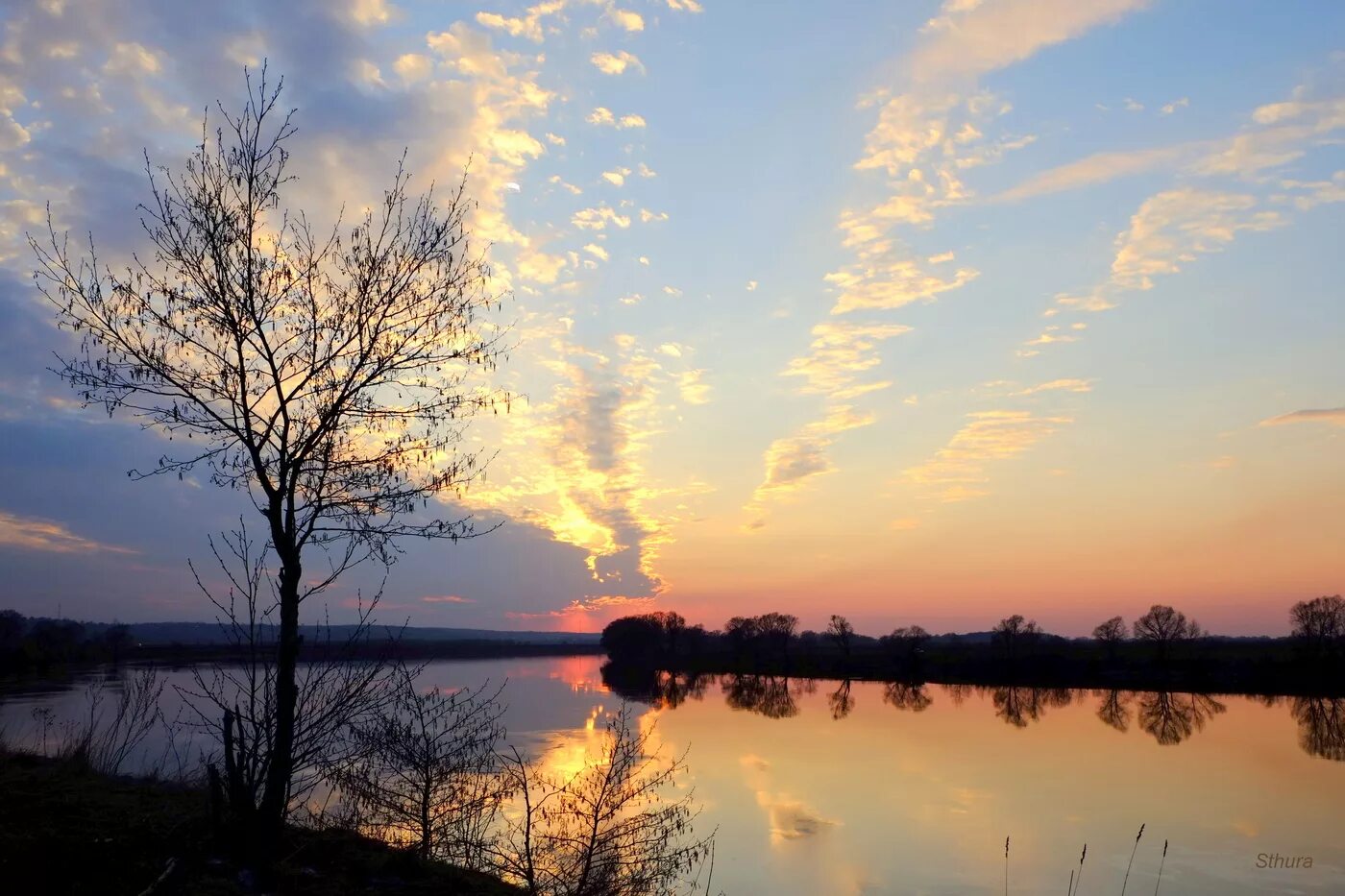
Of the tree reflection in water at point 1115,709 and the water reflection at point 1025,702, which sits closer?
the water reflection at point 1025,702

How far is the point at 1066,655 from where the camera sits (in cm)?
7825

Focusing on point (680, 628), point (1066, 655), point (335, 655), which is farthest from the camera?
point (680, 628)

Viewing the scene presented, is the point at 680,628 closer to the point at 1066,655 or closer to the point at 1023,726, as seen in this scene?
the point at 1066,655

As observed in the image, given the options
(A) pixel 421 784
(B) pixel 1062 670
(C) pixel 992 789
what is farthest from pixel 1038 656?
(A) pixel 421 784

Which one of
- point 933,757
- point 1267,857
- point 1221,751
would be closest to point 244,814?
point 1267,857

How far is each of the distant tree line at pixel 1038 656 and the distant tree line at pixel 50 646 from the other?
5386cm

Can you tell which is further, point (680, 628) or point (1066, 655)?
point (680, 628)

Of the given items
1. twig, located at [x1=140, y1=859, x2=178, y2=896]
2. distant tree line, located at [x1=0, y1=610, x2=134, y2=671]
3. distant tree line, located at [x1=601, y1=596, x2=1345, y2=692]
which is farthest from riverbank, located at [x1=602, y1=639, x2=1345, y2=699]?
twig, located at [x1=140, y1=859, x2=178, y2=896]

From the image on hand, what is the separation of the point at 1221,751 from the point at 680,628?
88.5 meters

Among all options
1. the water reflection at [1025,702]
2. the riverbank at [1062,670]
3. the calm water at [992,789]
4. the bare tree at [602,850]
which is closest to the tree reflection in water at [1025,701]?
the water reflection at [1025,702]

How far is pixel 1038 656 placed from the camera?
76625mm

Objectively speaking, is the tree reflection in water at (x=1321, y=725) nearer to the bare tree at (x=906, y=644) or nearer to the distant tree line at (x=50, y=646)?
the bare tree at (x=906, y=644)

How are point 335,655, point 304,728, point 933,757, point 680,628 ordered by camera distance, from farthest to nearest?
point 680,628
point 933,757
point 335,655
point 304,728

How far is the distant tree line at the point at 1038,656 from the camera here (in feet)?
208
